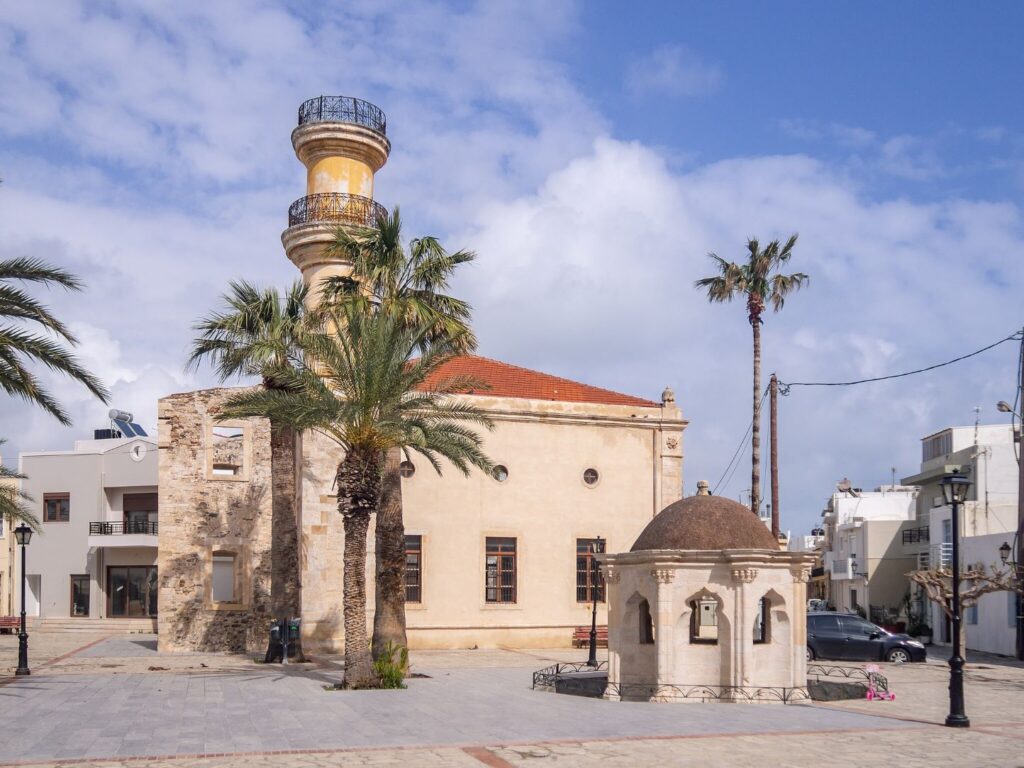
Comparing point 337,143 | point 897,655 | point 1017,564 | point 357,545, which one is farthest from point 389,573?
point 1017,564

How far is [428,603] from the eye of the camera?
101 feet

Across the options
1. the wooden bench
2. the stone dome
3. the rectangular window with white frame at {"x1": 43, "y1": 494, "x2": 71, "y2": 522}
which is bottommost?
the wooden bench

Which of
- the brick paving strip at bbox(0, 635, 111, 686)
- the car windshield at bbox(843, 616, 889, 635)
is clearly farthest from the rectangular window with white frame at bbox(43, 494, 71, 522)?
the car windshield at bbox(843, 616, 889, 635)

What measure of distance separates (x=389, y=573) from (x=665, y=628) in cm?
647

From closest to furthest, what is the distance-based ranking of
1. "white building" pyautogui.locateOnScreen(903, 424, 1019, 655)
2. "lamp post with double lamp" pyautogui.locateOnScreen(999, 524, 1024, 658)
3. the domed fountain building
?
1. the domed fountain building
2. "lamp post with double lamp" pyautogui.locateOnScreen(999, 524, 1024, 658)
3. "white building" pyautogui.locateOnScreen(903, 424, 1019, 655)

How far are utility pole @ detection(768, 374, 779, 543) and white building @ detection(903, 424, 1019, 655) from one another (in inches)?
239

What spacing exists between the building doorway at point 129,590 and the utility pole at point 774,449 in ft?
88.1

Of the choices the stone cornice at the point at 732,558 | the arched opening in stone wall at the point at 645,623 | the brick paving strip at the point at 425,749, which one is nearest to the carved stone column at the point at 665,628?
the stone cornice at the point at 732,558

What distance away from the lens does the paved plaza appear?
42.9 ft

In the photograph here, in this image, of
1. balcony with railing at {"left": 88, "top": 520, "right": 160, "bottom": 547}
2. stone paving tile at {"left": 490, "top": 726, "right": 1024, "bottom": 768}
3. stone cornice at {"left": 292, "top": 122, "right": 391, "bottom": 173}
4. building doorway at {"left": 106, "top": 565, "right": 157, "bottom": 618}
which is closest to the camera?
stone paving tile at {"left": 490, "top": 726, "right": 1024, "bottom": 768}

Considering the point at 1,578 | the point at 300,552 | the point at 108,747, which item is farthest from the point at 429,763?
the point at 1,578

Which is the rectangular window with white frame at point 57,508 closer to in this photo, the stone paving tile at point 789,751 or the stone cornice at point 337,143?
the stone cornice at point 337,143

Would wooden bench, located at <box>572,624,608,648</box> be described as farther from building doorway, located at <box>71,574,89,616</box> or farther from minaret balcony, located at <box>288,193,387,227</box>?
building doorway, located at <box>71,574,89,616</box>

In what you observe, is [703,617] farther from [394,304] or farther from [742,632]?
[394,304]
